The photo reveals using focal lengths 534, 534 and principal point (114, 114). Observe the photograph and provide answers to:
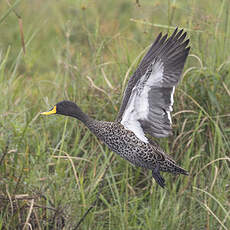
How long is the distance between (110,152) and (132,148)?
2.42 feet

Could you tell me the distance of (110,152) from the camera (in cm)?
441

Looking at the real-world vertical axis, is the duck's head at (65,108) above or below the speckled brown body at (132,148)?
above

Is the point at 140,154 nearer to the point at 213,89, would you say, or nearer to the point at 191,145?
the point at 191,145

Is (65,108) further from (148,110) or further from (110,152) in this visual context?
(110,152)

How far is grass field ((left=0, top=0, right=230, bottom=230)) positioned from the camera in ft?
13.0

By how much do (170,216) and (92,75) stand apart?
1.64 m

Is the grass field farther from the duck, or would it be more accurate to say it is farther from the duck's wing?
the duck's wing

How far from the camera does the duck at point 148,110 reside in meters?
3.54

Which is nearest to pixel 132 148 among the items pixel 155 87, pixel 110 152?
pixel 155 87

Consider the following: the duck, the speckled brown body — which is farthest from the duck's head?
the speckled brown body

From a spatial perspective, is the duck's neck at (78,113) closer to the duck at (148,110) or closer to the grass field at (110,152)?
the duck at (148,110)

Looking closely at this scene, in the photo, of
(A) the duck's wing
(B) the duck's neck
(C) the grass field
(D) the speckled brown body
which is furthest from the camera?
(C) the grass field

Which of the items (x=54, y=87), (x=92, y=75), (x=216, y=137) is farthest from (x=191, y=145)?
(x=54, y=87)

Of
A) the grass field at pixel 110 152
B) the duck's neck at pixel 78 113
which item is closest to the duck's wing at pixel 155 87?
the duck's neck at pixel 78 113
